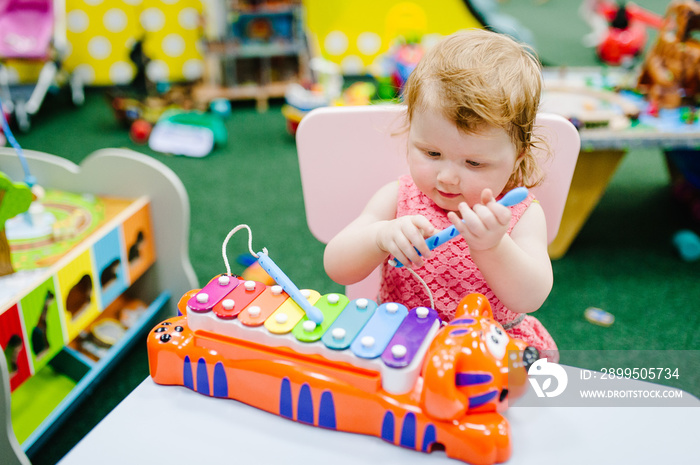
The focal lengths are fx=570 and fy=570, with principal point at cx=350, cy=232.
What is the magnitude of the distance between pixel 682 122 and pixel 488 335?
157cm

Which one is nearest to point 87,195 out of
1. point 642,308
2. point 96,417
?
point 96,417

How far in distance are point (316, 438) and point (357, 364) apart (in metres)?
0.08

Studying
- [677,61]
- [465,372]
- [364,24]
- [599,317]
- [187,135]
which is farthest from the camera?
[364,24]

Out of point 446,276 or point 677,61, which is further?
point 677,61

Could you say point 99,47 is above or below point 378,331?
below

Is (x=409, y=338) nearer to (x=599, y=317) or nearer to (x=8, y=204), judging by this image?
(x=8, y=204)

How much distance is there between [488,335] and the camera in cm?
50

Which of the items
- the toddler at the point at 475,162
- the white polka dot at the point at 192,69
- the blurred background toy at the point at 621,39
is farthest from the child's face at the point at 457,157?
the blurred background toy at the point at 621,39

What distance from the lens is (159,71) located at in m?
3.62

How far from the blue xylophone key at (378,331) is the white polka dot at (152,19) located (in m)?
3.41

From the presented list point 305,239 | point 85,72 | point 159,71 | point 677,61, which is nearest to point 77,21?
point 85,72

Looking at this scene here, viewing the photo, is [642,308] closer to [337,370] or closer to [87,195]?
[337,370]

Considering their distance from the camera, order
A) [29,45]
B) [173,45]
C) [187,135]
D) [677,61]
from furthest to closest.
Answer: [173,45] < [29,45] < [187,135] < [677,61]

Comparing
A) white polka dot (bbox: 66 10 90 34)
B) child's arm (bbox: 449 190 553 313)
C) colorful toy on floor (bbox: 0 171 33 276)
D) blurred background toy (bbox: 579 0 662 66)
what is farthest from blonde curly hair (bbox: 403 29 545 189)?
blurred background toy (bbox: 579 0 662 66)
